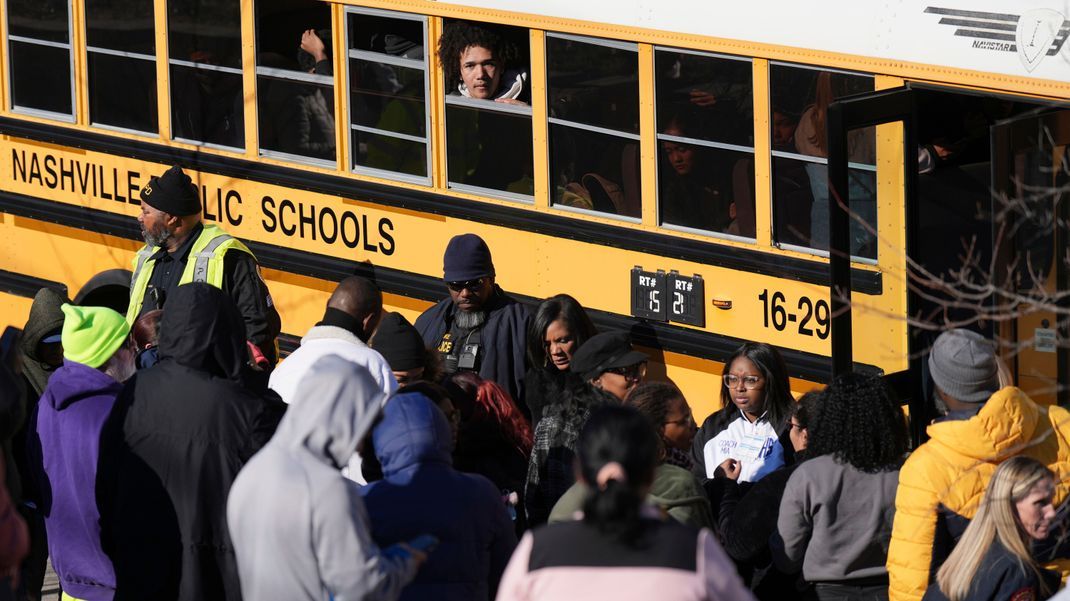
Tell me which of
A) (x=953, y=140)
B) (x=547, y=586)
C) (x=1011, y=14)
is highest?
(x=1011, y=14)

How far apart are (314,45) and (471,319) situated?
1713mm

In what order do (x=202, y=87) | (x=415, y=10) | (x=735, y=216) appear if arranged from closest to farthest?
(x=735, y=216) → (x=415, y=10) → (x=202, y=87)

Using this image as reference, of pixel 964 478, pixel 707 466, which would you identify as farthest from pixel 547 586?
pixel 707 466

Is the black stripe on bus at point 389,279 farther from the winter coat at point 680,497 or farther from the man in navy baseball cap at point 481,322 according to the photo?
the winter coat at point 680,497

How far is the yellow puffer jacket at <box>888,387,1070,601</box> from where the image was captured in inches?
174

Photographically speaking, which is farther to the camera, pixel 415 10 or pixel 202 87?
pixel 202 87

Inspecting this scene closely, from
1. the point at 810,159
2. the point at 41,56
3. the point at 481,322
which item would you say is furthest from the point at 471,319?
the point at 41,56

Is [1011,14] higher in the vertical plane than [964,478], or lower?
higher

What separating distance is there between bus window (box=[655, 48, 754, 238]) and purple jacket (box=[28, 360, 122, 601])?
2.56 m

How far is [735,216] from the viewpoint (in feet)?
21.2

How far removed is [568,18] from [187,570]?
3112mm

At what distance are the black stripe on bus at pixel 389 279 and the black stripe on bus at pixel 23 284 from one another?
0.31m

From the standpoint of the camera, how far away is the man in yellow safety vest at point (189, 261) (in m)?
6.93

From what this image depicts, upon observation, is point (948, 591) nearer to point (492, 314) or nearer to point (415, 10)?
point (492, 314)
